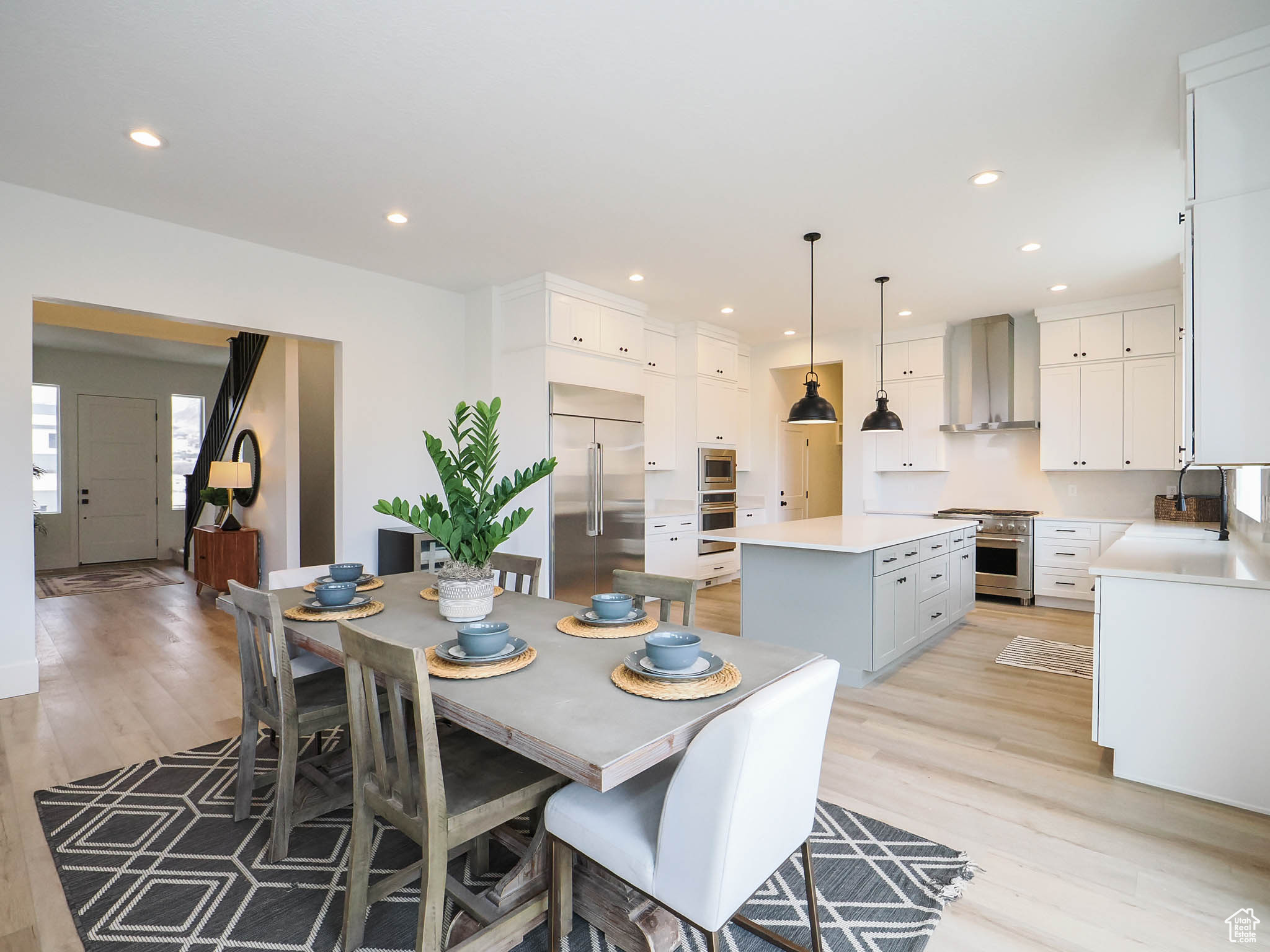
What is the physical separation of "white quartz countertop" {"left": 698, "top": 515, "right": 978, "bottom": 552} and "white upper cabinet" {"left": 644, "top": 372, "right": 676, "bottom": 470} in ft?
6.14

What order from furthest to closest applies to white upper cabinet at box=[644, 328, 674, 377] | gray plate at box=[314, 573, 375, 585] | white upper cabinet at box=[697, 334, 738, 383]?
white upper cabinet at box=[697, 334, 738, 383], white upper cabinet at box=[644, 328, 674, 377], gray plate at box=[314, 573, 375, 585]

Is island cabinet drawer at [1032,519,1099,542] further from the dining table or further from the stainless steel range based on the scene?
the dining table

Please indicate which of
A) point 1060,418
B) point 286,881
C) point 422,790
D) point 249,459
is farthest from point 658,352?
point 422,790

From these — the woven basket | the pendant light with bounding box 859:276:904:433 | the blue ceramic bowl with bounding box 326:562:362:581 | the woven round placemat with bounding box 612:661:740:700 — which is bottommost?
the woven round placemat with bounding box 612:661:740:700

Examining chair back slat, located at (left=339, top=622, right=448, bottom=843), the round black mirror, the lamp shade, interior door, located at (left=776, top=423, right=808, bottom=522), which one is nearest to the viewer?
chair back slat, located at (left=339, top=622, right=448, bottom=843)

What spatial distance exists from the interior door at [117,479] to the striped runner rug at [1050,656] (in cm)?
1011

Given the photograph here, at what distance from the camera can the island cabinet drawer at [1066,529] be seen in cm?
532

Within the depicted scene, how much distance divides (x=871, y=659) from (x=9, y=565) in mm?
4681

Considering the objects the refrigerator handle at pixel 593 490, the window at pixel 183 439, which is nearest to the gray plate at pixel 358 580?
the refrigerator handle at pixel 593 490

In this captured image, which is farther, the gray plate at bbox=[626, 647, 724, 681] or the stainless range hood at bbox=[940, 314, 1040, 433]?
the stainless range hood at bbox=[940, 314, 1040, 433]

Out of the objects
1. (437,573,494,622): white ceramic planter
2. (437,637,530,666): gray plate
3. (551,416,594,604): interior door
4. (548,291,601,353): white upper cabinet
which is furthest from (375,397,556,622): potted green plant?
(548,291,601,353): white upper cabinet

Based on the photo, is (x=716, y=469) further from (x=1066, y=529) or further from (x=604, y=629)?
(x=604, y=629)

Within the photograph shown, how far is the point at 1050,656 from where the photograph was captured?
4094 millimetres

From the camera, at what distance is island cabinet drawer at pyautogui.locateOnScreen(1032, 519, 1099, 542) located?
5.32 meters
